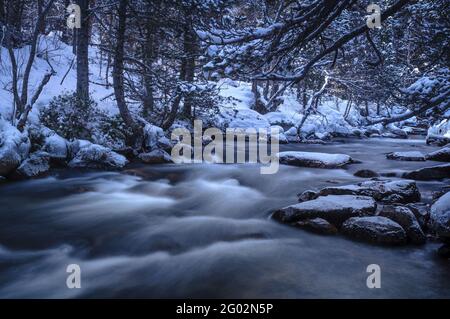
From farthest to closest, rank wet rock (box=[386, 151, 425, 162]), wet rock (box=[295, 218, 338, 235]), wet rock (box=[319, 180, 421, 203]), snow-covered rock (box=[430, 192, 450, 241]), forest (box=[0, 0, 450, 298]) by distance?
wet rock (box=[386, 151, 425, 162])
wet rock (box=[319, 180, 421, 203])
wet rock (box=[295, 218, 338, 235])
snow-covered rock (box=[430, 192, 450, 241])
forest (box=[0, 0, 450, 298])

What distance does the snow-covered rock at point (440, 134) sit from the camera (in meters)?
16.7

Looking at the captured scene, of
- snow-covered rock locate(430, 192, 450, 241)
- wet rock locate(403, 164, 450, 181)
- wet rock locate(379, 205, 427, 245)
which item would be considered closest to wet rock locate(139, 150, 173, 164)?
wet rock locate(403, 164, 450, 181)

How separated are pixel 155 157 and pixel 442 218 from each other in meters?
7.89

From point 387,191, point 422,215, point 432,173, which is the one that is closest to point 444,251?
point 422,215

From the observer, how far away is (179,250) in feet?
15.2

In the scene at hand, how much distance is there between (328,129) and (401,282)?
827 inches

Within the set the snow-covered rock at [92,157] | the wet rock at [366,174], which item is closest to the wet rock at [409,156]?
the wet rock at [366,174]

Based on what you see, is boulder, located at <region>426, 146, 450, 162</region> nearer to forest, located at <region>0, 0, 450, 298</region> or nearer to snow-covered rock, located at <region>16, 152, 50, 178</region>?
forest, located at <region>0, 0, 450, 298</region>

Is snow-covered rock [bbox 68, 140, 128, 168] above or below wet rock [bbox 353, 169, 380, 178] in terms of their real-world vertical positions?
above

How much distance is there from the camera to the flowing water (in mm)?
3508

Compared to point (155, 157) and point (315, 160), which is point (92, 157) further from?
point (315, 160)

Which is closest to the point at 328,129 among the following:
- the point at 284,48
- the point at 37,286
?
the point at 284,48

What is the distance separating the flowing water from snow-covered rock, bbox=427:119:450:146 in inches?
427

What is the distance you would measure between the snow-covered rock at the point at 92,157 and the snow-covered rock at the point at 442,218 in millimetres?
7585
